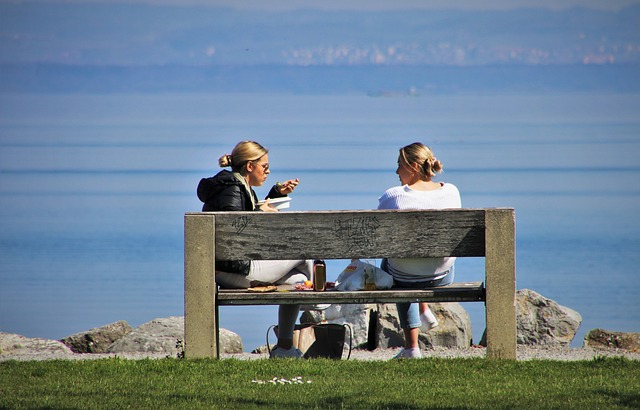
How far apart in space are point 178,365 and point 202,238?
3.20 ft

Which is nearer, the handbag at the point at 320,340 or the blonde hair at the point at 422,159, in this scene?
the blonde hair at the point at 422,159

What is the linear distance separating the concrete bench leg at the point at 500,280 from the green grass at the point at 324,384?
0.79 ft

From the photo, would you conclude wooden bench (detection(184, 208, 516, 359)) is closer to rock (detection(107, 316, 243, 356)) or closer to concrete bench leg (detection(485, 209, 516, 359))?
concrete bench leg (detection(485, 209, 516, 359))

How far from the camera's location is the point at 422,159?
8195mm

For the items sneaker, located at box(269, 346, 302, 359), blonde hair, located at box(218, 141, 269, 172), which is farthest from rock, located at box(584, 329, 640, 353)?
blonde hair, located at box(218, 141, 269, 172)

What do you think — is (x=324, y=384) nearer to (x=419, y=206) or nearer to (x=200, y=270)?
(x=200, y=270)

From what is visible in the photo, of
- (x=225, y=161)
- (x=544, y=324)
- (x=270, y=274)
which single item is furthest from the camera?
(x=544, y=324)

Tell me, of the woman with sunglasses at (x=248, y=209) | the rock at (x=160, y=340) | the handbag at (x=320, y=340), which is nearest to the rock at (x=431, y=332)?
the rock at (x=160, y=340)

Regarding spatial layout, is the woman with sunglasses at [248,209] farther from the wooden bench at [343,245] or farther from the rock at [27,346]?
the rock at [27,346]

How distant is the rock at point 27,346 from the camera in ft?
32.6

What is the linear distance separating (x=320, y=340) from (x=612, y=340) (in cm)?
348

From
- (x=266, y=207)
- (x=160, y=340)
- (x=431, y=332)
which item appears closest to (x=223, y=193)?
(x=266, y=207)

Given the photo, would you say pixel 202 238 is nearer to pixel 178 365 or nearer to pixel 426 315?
pixel 178 365

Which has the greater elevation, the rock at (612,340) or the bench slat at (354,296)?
the bench slat at (354,296)
